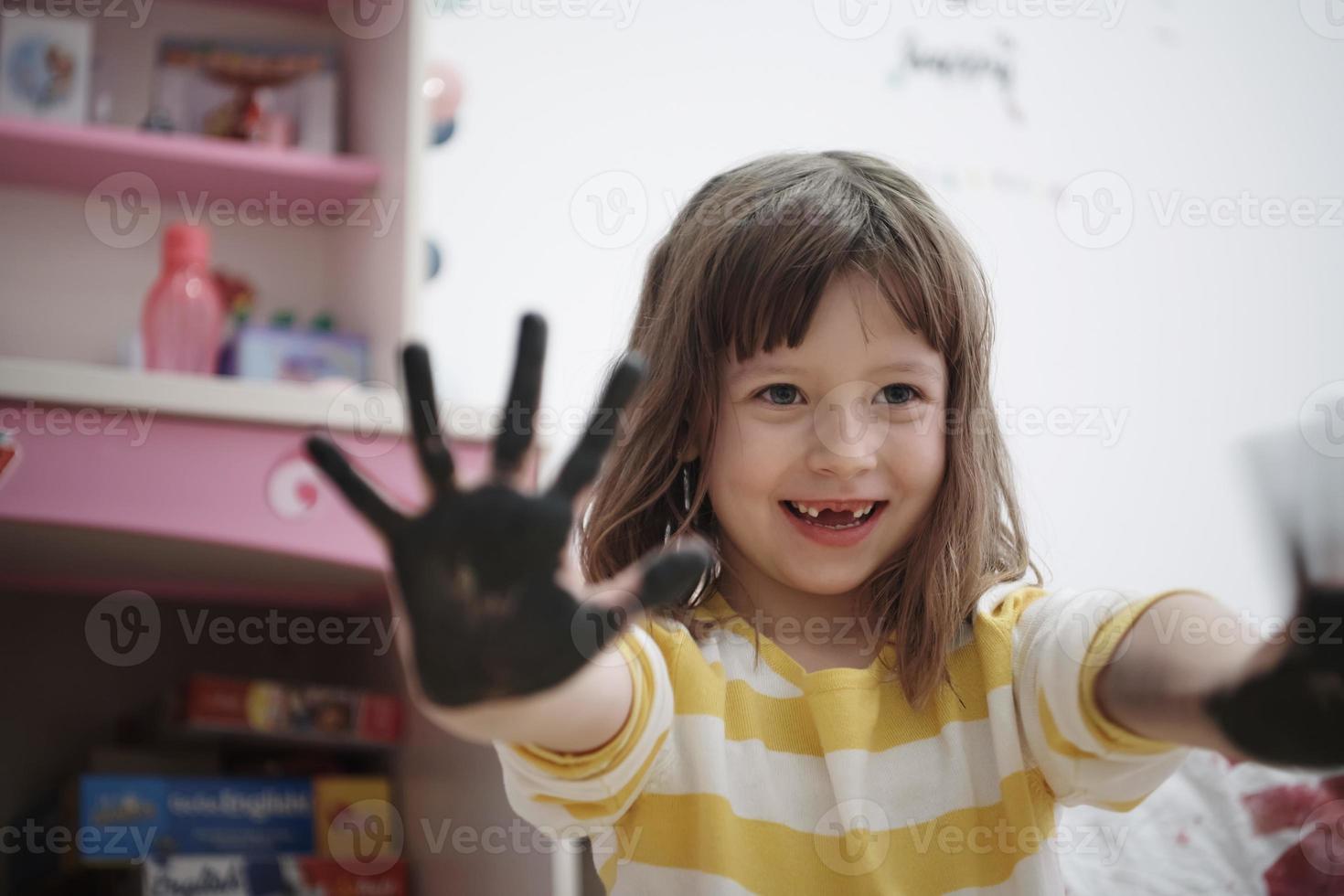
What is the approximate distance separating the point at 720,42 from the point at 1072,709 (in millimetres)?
1392

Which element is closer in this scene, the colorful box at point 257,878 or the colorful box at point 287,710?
the colorful box at point 257,878

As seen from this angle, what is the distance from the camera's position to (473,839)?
3.90ft

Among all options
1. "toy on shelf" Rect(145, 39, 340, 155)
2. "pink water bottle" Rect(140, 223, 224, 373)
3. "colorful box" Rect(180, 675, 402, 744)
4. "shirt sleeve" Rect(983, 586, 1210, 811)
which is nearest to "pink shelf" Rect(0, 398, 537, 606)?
"colorful box" Rect(180, 675, 402, 744)

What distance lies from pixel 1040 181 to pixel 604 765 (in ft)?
4.93

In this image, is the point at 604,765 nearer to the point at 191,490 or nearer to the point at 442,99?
the point at 191,490

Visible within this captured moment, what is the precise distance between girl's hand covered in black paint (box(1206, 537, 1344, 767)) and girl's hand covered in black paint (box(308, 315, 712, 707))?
0.77 feet

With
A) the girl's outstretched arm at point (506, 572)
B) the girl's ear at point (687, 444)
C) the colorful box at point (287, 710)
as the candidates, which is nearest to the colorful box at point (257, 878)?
the colorful box at point (287, 710)

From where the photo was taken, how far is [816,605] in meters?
0.87

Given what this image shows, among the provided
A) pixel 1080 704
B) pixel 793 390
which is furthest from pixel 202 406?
pixel 1080 704

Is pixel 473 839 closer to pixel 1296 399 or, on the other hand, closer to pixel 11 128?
pixel 11 128

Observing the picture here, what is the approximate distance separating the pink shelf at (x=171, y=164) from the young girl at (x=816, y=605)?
770 millimetres

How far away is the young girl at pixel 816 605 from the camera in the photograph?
0.58 meters

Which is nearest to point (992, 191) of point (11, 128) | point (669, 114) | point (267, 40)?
point (669, 114)

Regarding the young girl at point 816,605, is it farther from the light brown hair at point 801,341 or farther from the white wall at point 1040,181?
the white wall at point 1040,181
